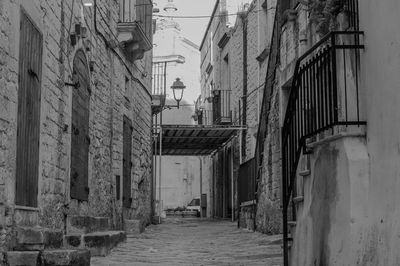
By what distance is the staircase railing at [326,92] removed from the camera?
5277mm

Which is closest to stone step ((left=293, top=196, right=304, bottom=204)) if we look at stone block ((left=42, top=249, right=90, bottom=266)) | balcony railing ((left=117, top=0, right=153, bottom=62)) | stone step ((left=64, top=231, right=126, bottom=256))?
stone block ((left=42, top=249, right=90, bottom=266))

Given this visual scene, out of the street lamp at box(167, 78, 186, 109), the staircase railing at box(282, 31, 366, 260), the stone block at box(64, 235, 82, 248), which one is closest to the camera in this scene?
the staircase railing at box(282, 31, 366, 260)

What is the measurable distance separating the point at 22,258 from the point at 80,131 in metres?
4.24

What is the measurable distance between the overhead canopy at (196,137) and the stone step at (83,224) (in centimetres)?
890

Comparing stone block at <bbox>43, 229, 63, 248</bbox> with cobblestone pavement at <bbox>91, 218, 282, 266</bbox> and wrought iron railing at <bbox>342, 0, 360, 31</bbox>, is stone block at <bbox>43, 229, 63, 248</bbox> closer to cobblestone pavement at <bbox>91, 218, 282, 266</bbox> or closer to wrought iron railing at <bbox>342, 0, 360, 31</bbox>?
cobblestone pavement at <bbox>91, 218, 282, 266</bbox>

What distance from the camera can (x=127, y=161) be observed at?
1507cm

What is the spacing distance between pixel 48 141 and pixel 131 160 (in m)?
7.59

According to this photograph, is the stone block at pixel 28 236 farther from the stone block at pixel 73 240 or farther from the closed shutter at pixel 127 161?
the closed shutter at pixel 127 161

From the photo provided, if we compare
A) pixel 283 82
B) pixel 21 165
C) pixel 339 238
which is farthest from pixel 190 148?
pixel 339 238

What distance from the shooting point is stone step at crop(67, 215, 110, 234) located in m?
9.16

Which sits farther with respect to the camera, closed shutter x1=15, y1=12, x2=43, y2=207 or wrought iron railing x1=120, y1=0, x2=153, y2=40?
wrought iron railing x1=120, y1=0, x2=153, y2=40

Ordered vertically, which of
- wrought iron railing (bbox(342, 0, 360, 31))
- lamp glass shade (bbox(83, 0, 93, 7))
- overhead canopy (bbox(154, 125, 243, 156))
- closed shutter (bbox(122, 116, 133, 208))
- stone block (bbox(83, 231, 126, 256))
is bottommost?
stone block (bbox(83, 231, 126, 256))

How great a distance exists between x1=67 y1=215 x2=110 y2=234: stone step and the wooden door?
37cm

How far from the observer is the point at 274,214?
1288 centimetres
